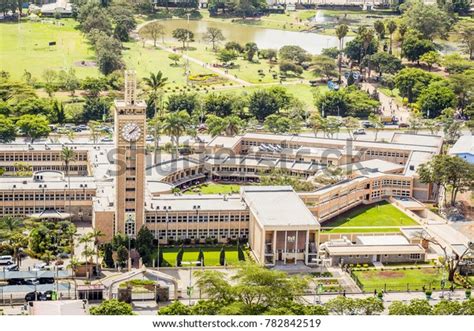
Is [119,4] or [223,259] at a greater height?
[119,4]

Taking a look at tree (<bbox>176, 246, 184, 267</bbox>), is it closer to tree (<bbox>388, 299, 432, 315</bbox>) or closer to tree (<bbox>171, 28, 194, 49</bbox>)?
tree (<bbox>388, 299, 432, 315</bbox>)

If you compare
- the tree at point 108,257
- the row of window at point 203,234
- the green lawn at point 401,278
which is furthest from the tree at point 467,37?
the tree at point 108,257

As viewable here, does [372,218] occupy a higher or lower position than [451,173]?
lower

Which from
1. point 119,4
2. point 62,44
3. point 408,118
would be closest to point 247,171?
point 408,118

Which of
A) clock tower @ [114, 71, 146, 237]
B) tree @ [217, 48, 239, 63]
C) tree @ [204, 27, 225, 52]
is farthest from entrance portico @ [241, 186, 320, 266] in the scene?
tree @ [204, 27, 225, 52]

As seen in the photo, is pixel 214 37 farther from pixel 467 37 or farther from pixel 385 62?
pixel 467 37

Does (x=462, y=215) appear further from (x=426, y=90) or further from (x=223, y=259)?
(x=426, y=90)

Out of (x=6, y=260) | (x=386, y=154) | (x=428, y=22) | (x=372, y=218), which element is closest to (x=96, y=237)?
(x=6, y=260)
